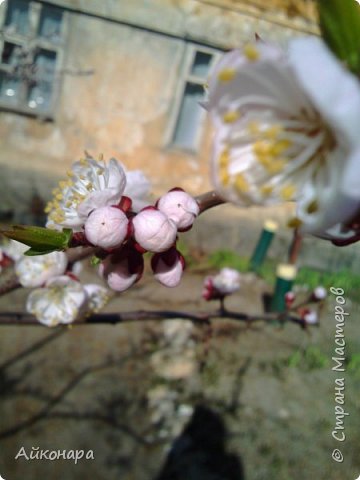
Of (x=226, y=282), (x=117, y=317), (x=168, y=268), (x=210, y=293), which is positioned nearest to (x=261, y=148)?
(x=168, y=268)

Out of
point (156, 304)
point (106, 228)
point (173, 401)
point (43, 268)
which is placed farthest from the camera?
→ point (156, 304)

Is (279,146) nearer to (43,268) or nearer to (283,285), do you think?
(43,268)

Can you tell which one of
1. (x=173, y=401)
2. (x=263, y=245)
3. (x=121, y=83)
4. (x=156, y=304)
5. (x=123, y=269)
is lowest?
(x=173, y=401)

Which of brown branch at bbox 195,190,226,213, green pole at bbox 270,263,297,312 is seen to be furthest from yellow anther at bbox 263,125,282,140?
green pole at bbox 270,263,297,312

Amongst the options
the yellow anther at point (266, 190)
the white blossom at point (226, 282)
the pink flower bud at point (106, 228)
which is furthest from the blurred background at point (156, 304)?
the yellow anther at point (266, 190)

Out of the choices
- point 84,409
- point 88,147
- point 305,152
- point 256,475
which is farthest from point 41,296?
point 88,147
